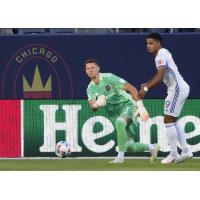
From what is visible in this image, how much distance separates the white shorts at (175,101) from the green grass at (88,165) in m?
0.92

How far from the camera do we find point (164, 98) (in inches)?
843

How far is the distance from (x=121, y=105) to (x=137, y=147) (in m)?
0.83

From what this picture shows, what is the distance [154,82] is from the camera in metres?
20.1

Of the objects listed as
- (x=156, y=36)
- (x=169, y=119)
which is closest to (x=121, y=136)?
(x=169, y=119)

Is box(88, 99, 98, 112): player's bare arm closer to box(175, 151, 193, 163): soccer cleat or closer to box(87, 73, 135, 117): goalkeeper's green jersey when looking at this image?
box(87, 73, 135, 117): goalkeeper's green jersey

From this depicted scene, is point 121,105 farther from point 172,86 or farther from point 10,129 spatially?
point 10,129

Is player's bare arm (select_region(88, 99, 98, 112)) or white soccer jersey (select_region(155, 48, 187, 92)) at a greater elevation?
white soccer jersey (select_region(155, 48, 187, 92))

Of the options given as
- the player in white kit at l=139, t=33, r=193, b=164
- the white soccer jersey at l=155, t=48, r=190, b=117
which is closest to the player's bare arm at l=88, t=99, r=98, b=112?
the player in white kit at l=139, t=33, r=193, b=164

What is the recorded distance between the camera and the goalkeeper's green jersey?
799 inches

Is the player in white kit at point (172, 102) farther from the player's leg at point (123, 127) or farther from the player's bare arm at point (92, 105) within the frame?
the player's bare arm at point (92, 105)

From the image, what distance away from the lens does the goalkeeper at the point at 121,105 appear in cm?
2019
